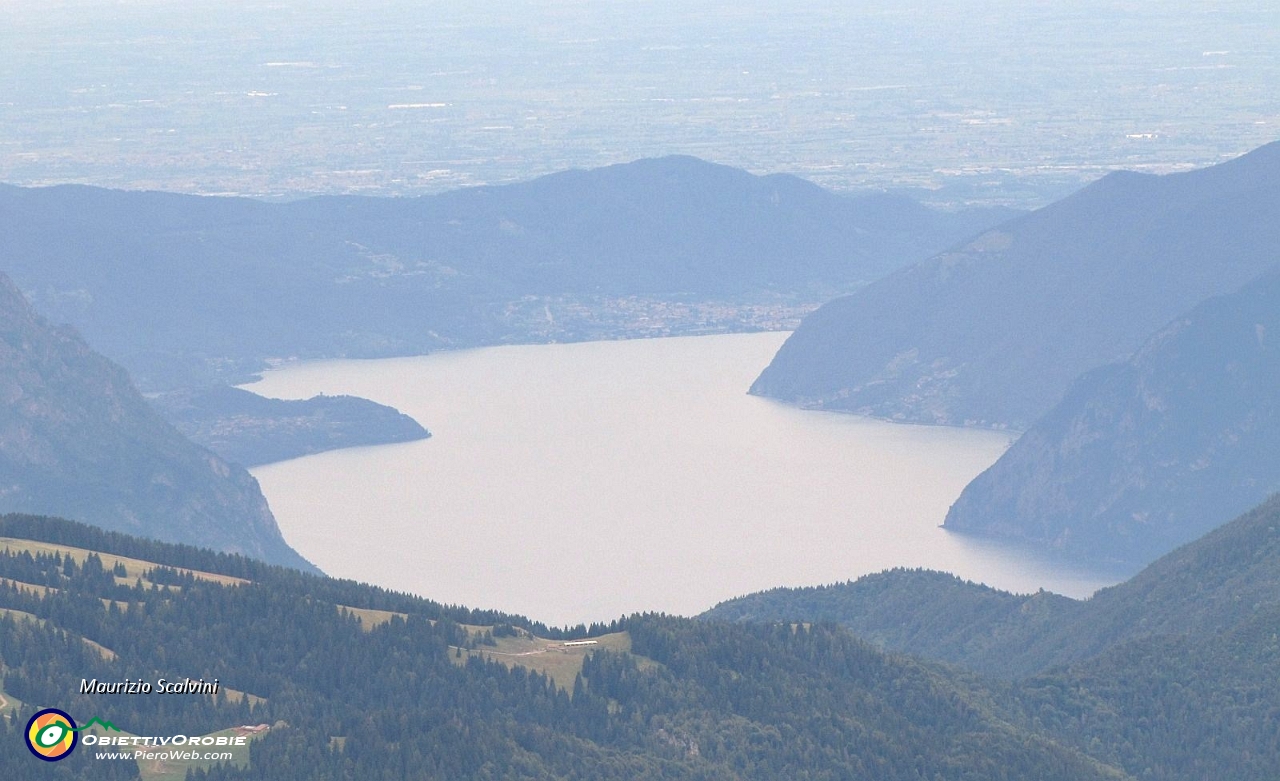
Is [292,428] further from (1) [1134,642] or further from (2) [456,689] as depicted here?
(2) [456,689]

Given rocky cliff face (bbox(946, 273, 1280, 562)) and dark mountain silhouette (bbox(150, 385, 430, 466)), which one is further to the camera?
dark mountain silhouette (bbox(150, 385, 430, 466))

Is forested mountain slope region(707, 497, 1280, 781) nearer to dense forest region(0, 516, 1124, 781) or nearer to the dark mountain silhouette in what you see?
dense forest region(0, 516, 1124, 781)

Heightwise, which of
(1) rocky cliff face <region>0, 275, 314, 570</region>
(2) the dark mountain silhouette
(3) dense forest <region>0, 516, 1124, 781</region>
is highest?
(2) the dark mountain silhouette

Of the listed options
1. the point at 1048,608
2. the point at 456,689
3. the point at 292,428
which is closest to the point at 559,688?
the point at 456,689

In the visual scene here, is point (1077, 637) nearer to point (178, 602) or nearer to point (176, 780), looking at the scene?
point (178, 602)

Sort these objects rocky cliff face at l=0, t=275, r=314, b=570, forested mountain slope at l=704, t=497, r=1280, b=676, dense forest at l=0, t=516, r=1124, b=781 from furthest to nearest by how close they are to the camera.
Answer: rocky cliff face at l=0, t=275, r=314, b=570, forested mountain slope at l=704, t=497, r=1280, b=676, dense forest at l=0, t=516, r=1124, b=781

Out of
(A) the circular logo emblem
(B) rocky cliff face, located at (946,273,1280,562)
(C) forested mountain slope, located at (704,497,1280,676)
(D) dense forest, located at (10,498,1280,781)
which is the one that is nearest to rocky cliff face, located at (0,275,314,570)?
(C) forested mountain slope, located at (704,497,1280,676)

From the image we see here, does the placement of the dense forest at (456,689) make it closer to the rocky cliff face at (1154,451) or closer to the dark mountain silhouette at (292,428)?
the rocky cliff face at (1154,451)
